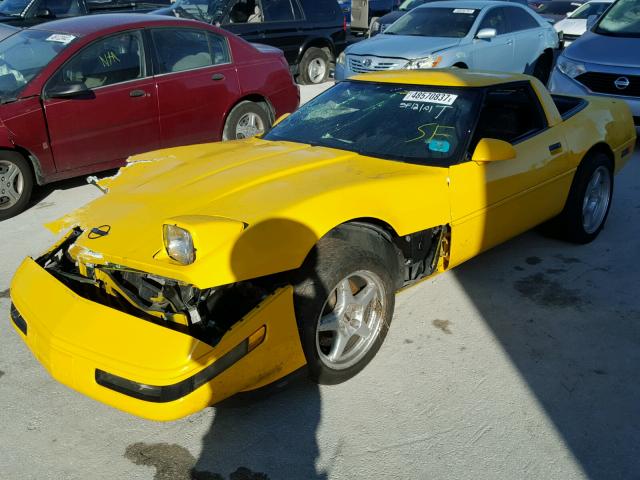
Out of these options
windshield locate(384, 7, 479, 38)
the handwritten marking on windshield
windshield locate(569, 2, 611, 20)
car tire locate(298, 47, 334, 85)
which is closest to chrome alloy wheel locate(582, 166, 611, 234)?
the handwritten marking on windshield

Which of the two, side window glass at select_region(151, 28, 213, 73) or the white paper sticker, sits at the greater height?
the white paper sticker

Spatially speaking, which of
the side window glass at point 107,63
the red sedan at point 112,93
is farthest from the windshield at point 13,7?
the side window glass at point 107,63

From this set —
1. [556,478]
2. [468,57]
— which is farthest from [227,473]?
[468,57]

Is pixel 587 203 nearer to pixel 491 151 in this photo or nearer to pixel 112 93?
pixel 491 151

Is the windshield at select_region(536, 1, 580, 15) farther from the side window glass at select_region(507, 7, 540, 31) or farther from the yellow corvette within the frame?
the yellow corvette

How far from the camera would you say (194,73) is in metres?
6.47

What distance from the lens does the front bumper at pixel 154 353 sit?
7.95 ft

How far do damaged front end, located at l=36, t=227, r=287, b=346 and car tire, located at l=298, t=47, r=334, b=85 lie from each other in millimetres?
9059

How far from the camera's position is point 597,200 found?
192 inches

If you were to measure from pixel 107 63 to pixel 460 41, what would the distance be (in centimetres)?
521

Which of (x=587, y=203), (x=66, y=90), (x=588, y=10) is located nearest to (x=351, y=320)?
(x=587, y=203)

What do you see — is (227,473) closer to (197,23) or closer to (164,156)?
(164,156)

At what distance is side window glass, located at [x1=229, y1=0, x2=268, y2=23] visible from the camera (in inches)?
407

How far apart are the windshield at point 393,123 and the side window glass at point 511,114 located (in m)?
0.14
